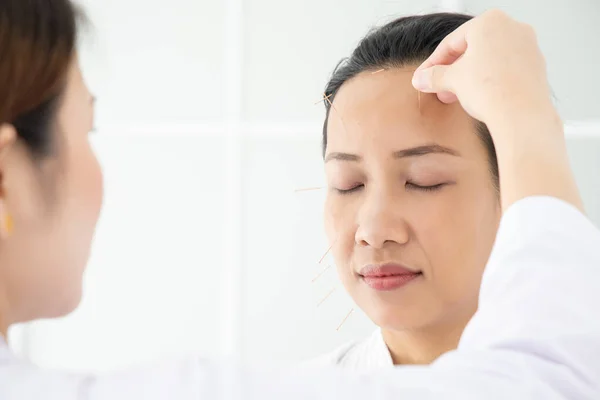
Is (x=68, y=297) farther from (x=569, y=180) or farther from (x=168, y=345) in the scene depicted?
(x=168, y=345)

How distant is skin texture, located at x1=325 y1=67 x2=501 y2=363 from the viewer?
1.00 m

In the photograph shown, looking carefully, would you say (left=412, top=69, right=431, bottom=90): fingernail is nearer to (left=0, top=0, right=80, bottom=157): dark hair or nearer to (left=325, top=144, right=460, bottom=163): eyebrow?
(left=325, top=144, right=460, bottom=163): eyebrow

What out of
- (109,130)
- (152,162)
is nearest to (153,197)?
(152,162)

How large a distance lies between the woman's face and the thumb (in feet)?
0.50

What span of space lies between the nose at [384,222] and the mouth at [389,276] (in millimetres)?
32

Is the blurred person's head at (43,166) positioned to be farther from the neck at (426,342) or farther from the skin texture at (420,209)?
the neck at (426,342)

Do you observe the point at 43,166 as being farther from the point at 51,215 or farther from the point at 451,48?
the point at 451,48

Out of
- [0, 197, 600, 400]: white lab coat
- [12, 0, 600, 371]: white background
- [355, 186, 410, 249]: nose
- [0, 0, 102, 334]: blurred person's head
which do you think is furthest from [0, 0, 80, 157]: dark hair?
[12, 0, 600, 371]: white background

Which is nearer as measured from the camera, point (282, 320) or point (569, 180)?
point (569, 180)

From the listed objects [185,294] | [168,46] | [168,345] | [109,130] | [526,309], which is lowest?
[168,345]

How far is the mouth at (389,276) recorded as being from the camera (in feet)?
3.33

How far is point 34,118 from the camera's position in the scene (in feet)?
1.92

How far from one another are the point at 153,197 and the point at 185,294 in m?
0.35

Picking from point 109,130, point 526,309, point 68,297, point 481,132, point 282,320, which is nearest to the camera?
point 526,309
